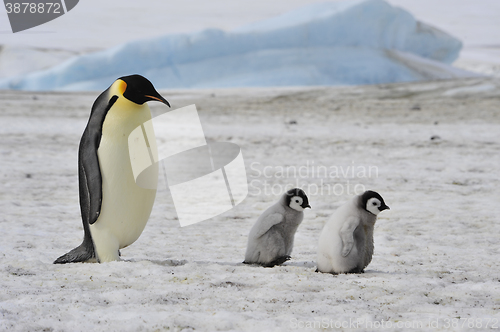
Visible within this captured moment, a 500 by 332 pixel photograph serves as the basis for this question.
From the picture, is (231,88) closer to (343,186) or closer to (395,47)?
(395,47)

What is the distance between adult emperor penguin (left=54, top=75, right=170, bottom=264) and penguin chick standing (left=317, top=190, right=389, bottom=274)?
3.48ft

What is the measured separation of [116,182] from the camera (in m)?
2.78

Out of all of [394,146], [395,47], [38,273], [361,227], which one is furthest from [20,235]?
[395,47]

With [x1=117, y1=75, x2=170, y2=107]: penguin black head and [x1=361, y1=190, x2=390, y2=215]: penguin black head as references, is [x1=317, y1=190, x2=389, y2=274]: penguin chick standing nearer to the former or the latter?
[x1=361, y1=190, x2=390, y2=215]: penguin black head

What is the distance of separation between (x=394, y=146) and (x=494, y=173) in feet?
6.43

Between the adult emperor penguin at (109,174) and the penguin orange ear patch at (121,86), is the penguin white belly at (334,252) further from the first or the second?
the penguin orange ear patch at (121,86)

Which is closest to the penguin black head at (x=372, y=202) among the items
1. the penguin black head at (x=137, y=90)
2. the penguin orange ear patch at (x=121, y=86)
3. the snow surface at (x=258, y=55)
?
the penguin black head at (x=137, y=90)

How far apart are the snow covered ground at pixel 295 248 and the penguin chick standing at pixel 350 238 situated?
10 centimetres

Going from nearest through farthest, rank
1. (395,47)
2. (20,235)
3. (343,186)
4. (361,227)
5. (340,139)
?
(361,227) → (20,235) → (343,186) → (340,139) → (395,47)

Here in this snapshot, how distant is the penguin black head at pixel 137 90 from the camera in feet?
8.77

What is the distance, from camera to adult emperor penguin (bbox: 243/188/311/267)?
281cm

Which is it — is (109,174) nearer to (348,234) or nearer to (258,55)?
(348,234)

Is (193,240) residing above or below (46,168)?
above

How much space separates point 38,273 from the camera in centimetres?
252
